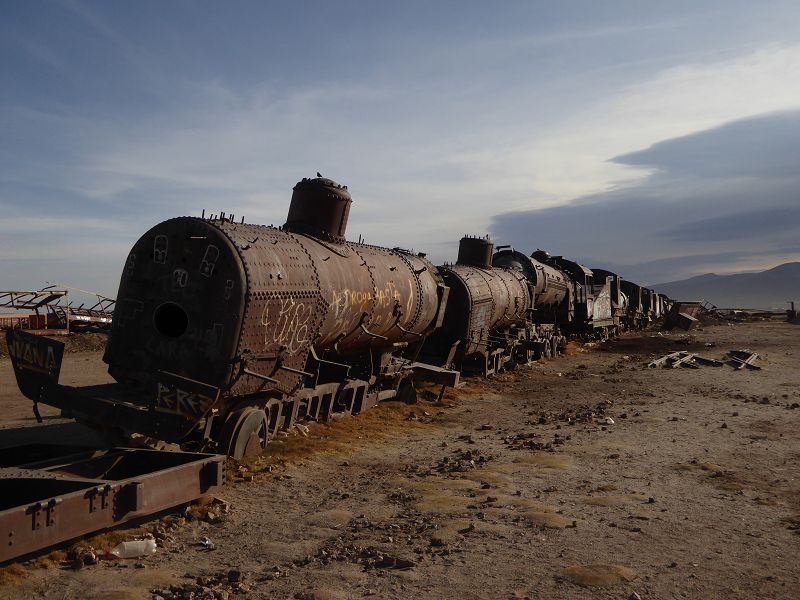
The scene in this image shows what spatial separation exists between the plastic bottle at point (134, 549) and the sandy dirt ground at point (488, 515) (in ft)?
0.37

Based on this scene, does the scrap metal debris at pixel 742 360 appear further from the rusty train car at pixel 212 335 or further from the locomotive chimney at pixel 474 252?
the rusty train car at pixel 212 335

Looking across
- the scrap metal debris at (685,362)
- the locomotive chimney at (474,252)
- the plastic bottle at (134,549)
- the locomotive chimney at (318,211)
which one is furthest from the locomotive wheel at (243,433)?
the scrap metal debris at (685,362)

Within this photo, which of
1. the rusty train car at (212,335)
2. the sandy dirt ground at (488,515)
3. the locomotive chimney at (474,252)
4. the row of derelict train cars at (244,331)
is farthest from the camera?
the locomotive chimney at (474,252)

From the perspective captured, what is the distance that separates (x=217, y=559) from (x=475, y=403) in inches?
394

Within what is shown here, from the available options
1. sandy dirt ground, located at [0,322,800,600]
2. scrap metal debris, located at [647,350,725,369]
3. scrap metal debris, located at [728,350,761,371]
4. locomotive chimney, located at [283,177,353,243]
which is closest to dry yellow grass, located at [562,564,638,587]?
sandy dirt ground, located at [0,322,800,600]

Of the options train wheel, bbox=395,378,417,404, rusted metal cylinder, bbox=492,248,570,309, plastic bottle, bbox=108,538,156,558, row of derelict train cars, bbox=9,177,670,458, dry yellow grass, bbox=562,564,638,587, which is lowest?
dry yellow grass, bbox=562,564,638,587

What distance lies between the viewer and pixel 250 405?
8.58 m

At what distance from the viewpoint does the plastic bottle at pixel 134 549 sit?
→ 221 inches

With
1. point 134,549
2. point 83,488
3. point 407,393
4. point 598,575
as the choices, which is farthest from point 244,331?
point 407,393

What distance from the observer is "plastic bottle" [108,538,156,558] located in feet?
18.4

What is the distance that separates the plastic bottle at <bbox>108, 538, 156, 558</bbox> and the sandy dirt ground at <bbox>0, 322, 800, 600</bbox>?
113 millimetres

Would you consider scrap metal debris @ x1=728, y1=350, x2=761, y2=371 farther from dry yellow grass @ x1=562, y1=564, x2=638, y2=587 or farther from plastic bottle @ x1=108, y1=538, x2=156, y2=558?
plastic bottle @ x1=108, y1=538, x2=156, y2=558

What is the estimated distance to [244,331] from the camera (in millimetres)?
7824

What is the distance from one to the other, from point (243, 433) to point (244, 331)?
150 centimetres
